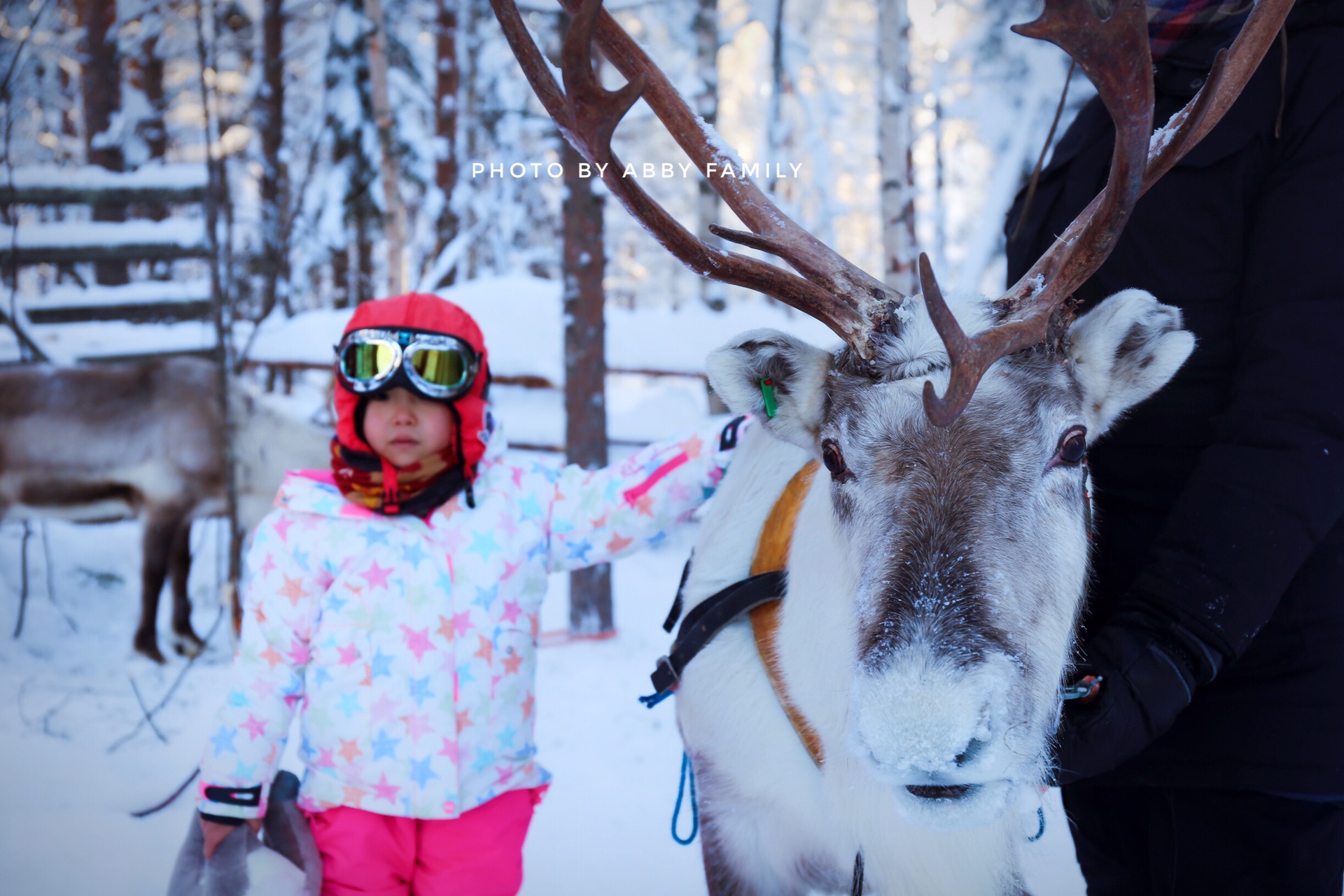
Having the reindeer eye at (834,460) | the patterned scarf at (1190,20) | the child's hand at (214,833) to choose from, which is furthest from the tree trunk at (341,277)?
the patterned scarf at (1190,20)

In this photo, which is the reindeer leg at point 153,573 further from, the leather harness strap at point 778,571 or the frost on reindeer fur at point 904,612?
the leather harness strap at point 778,571

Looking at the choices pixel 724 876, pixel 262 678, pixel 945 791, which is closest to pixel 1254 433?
pixel 945 791

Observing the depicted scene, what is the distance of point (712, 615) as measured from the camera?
1885 mm

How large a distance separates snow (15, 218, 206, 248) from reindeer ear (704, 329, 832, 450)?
152 inches

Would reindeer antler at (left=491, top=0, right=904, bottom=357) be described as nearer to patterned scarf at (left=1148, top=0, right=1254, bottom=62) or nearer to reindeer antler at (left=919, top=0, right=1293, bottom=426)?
reindeer antler at (left=919, top=0, right=1293, bottom=426)

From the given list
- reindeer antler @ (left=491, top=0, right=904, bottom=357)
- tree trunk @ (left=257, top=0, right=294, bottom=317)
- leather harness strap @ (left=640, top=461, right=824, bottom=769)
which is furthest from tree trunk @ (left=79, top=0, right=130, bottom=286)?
leather harness strap @ (left=640, top=461, right=824, bottom=769)

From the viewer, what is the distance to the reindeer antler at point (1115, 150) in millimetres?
1269

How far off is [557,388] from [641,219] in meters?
4.86

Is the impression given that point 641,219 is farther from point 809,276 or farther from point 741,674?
point 741,674

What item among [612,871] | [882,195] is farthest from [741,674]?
[882,195]

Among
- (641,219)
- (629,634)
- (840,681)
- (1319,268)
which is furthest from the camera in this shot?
(629,634)

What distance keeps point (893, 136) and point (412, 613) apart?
603cm

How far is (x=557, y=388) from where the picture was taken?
6.47m

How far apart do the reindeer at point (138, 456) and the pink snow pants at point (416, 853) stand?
2.85 m
